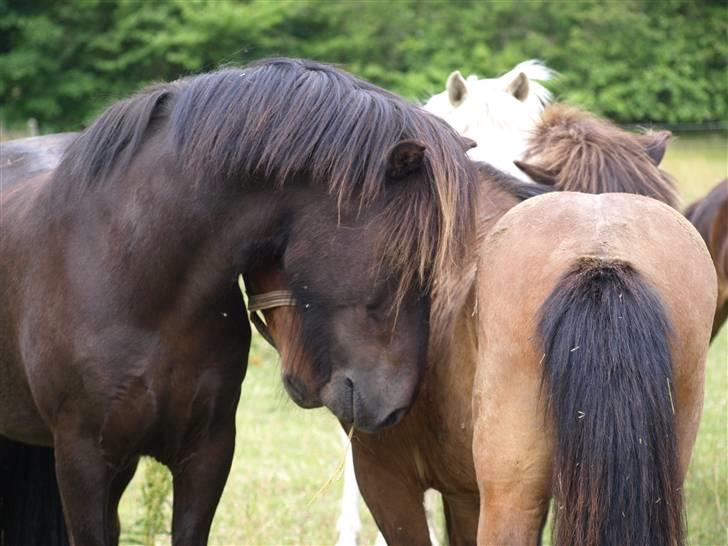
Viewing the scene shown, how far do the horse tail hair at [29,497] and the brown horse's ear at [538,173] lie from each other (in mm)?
2198

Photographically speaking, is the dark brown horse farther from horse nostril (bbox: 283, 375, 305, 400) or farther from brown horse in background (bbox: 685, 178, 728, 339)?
brown horse in background (bbox: 685, 178, 728, 339)

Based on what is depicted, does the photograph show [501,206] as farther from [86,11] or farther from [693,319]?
[86,11]

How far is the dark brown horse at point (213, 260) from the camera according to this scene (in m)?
2.80

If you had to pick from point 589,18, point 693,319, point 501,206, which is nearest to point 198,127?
point 501,206

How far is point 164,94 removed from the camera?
10.5 feet

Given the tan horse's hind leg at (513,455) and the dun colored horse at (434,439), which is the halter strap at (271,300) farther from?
the tan horse's hind leg at (513,455)

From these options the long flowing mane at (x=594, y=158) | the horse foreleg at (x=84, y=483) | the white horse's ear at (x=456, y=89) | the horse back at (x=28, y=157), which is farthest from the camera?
the white horse's ear at (x=456, y=89)

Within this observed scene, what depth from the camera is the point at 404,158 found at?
2830 mm

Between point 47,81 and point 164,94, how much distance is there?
23256 mm

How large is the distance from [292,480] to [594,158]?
134 inches

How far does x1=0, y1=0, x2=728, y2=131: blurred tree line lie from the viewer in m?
25.0

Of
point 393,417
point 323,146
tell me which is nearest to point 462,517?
point 393,417

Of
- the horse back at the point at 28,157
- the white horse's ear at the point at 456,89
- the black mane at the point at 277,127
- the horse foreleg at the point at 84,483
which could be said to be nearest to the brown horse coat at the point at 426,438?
the black mane at the point at 277,127

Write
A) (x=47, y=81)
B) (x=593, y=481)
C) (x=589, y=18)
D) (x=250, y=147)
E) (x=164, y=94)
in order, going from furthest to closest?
(x=589, y=18), (x=47, y=81), (x=164, y=94), (x=250, y=147), (x=593, y=481)
